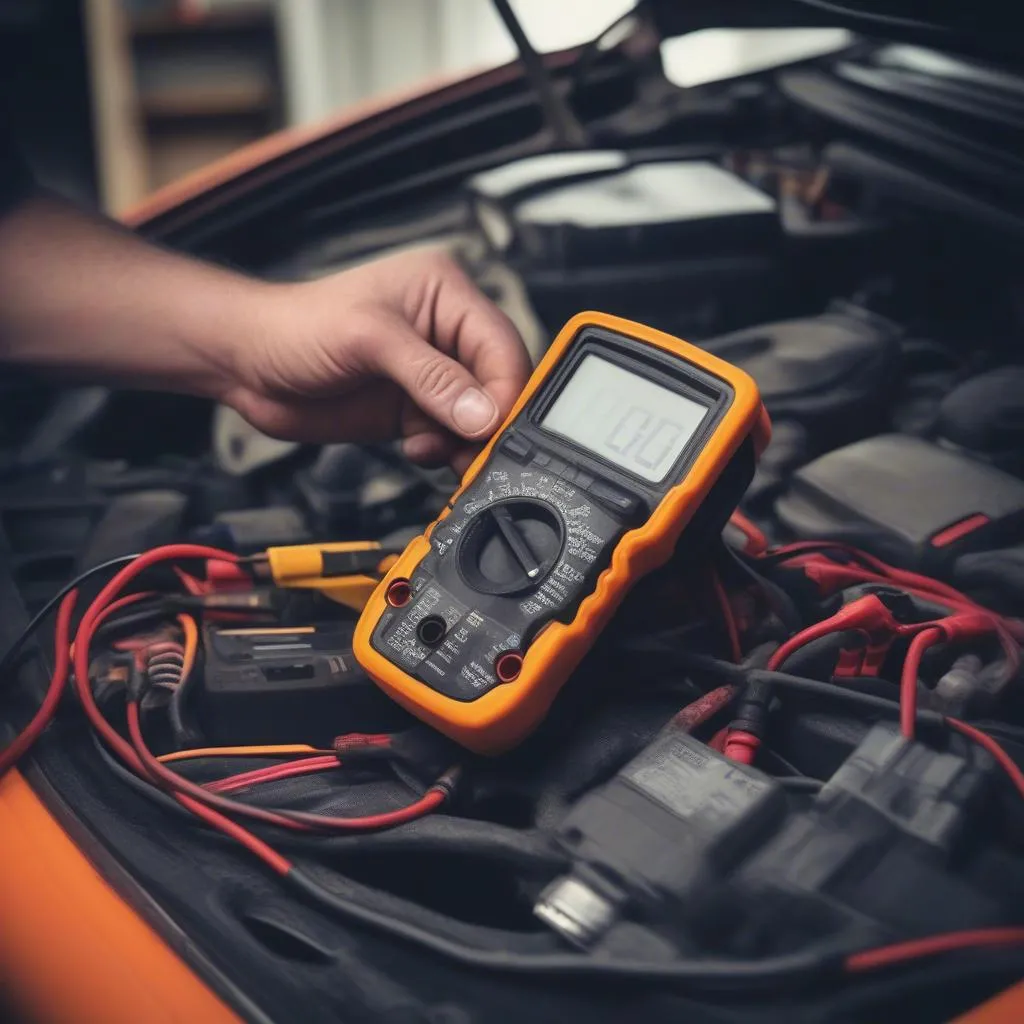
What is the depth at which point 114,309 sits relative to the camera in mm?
974

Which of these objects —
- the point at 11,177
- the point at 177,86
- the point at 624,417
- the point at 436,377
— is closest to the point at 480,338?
the point at 436,377

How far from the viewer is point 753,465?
0.68 metres

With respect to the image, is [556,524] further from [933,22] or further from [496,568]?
[933,22]

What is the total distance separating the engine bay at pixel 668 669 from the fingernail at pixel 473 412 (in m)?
0.11

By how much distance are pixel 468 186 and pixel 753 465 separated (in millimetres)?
640

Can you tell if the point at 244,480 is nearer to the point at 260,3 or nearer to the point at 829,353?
the point at 829,353

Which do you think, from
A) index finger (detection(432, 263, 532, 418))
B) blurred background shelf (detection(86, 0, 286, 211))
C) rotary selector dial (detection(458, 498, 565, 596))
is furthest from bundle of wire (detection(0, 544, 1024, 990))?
blurred background shelf (detection(86, 0, 286, 211))

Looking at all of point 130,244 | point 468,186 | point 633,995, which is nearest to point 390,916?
point 633,995

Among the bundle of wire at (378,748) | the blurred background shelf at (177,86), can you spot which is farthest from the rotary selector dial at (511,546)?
the blurred background shelf at (177,86)

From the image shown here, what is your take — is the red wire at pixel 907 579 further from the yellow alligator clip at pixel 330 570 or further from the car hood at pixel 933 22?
the car hood at pixel 933 22

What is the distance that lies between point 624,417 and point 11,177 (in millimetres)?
677

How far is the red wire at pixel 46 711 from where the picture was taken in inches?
24.9

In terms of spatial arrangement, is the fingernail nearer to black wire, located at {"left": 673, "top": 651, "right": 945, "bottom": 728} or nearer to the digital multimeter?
the digital multimeter

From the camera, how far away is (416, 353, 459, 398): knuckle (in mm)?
781
